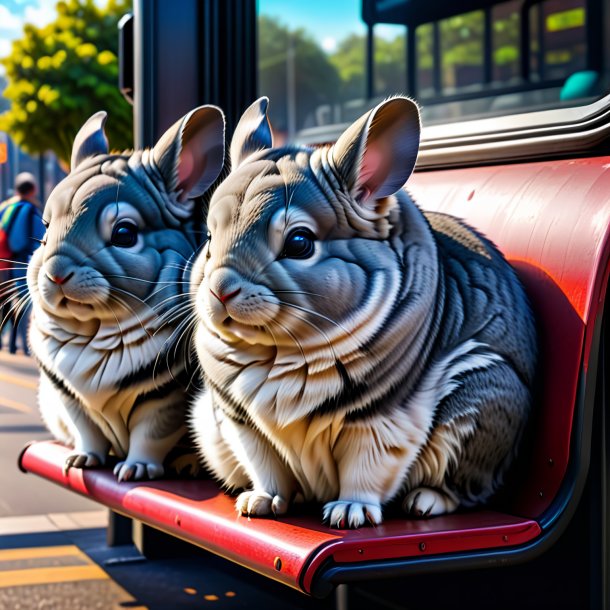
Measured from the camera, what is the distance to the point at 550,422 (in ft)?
7.62

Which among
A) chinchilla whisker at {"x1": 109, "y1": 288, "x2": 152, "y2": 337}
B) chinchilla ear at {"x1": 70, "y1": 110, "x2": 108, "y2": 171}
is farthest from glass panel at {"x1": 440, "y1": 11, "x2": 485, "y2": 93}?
chinchilla whisker at {"x1": 109, "y1": 288, "x2": 152, "y2": 337}

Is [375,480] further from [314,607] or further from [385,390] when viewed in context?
[314,607]

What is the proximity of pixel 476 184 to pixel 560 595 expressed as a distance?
1.09 meters

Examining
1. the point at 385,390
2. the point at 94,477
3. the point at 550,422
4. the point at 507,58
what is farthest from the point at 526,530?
the point at 507,58

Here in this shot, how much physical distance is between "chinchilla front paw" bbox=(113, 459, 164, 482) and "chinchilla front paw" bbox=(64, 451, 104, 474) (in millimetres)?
115

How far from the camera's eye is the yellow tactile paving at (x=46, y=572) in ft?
12.7

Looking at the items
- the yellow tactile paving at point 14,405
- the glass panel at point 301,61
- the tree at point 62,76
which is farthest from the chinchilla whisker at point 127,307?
the tree at point 62,76

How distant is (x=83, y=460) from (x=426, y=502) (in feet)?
3.61

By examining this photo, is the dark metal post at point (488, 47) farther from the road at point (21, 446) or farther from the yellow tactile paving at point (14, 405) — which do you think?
the yellow tactile paving at point (14, 405)

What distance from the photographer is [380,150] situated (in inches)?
82.7

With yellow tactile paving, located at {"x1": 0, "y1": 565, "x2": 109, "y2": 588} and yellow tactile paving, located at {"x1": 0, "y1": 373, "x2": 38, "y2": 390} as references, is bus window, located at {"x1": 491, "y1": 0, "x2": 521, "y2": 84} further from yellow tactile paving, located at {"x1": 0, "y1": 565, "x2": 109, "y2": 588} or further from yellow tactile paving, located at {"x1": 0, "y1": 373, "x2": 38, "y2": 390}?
yellow tactile paving, located at {"x1": 0, "y1": 373, "x2": 38, "y2": 390}

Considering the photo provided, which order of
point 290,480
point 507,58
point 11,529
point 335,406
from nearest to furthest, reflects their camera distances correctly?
point 335,406
point 290,480
point 11,529
point 507,58

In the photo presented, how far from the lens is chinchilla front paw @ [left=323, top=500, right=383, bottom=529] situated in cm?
207

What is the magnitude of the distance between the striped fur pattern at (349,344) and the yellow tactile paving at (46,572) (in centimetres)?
190
